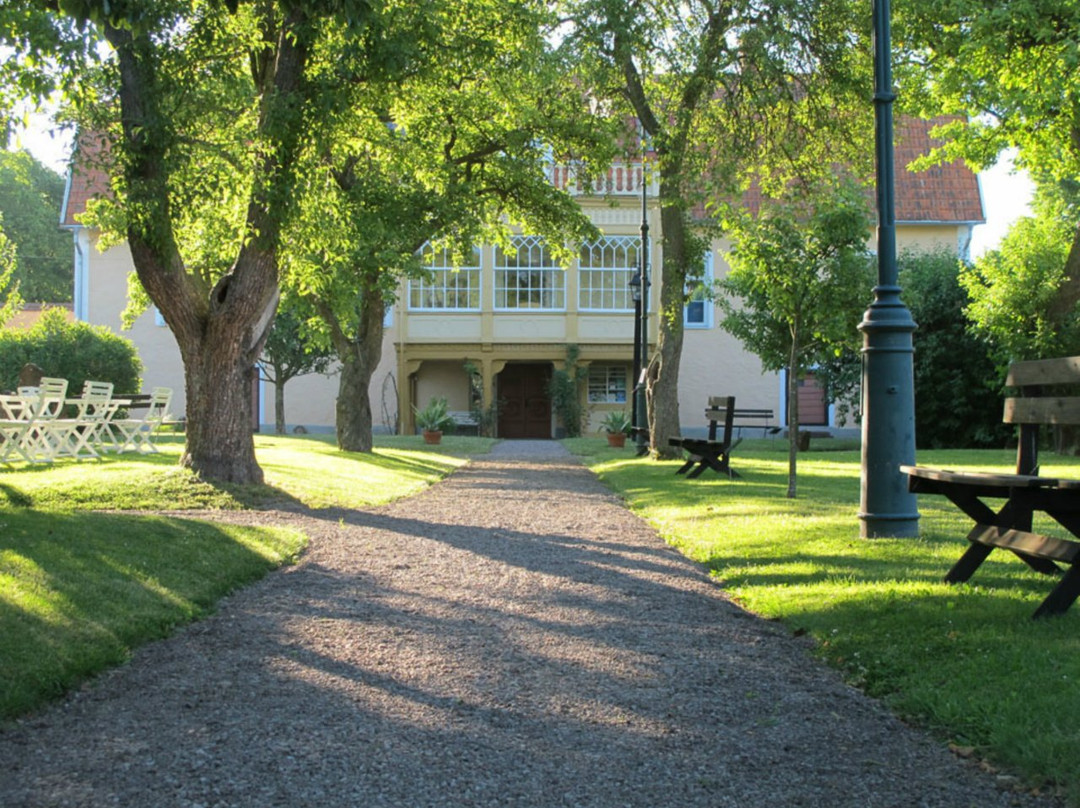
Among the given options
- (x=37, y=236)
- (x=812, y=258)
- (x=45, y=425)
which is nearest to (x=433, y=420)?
(x=45, y=425)

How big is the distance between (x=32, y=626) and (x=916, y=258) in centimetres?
2864

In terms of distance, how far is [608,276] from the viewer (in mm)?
32688

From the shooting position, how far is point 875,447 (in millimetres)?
8039

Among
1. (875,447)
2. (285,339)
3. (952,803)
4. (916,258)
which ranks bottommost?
(952,803)

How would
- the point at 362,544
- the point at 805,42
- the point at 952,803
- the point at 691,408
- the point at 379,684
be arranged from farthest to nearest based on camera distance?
the point at 691,408
the point at 805,42
the point at 362,544
the point at 379,684
the point at 952,803

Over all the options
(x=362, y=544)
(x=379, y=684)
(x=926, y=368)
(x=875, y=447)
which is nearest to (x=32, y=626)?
(x=379, y=684)

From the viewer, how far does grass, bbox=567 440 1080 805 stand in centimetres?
383

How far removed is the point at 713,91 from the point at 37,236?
156 ft

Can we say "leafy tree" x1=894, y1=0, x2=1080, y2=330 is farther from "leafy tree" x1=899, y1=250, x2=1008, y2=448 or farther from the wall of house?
the wall of house

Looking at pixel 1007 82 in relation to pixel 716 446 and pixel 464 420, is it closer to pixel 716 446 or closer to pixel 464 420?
pixel 716 446

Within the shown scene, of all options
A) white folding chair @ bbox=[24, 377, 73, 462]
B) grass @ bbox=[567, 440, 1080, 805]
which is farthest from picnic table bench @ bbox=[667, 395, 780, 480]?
white folding chair @ bbox=[24, 377, 73, 462]

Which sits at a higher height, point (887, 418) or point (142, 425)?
point (887, 418)

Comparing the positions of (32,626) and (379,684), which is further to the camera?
(32,626)

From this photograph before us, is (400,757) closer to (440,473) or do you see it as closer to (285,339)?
(440,473)
